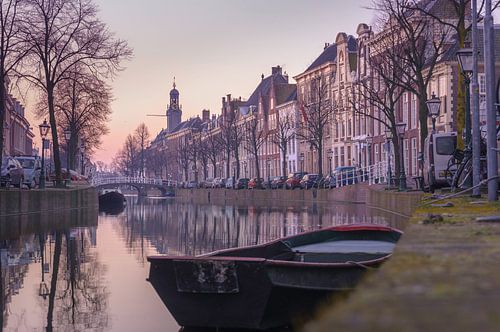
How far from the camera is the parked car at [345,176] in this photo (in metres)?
57.2

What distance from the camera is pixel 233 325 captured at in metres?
8.55

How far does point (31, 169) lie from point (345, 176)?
82.6ft

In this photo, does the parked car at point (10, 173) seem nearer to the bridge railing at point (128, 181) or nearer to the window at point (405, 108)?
the window at point (405, 108)

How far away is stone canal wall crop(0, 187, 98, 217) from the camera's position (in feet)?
105

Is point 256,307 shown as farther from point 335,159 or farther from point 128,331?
point 335,159

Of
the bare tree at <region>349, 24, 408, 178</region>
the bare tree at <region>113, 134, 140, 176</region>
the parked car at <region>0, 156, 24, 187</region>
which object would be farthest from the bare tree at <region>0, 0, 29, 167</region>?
the bare tree at <region>113, 134, 140, 176</region>

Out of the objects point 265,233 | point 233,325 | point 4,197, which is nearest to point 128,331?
point 233,325

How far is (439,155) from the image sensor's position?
94.1 feet

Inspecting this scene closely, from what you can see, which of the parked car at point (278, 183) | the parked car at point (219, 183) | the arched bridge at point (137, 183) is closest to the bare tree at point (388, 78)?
the parked car at point (278, 183)

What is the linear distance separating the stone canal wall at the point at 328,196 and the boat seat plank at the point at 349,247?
144 inches

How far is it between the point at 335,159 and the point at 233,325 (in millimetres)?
75527

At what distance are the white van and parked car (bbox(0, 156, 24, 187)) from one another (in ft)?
60.1

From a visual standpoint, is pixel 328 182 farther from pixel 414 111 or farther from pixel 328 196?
pixel 414 111

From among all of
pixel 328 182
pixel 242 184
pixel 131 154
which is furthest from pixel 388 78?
pixel 131 154
